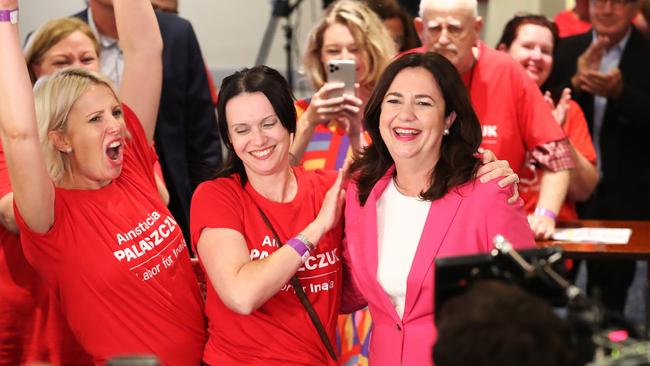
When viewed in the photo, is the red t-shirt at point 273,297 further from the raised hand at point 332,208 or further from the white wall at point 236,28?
the white wall at point 236,28

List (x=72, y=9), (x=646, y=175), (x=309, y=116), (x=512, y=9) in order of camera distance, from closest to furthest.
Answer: (x=309, y=116), (x=646, y=175), (x=72, y=9), (x=512, y=9)

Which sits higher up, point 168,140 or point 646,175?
point 168,140

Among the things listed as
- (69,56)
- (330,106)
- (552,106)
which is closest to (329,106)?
(330,106)

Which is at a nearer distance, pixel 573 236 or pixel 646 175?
pixel 573 236

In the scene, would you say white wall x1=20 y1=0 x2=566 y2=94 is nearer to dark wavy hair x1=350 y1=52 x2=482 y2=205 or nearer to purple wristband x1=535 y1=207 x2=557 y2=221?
purple wristband x1=535 y1=207 x2=557 y2=221

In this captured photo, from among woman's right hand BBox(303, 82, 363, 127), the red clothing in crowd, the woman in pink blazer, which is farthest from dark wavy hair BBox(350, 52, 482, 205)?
the red clothing in crowd

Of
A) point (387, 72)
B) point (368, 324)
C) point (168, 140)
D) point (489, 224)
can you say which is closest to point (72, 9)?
point (168, 140)

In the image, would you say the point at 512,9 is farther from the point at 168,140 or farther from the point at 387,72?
the point at 387,72

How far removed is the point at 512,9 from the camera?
7582mm

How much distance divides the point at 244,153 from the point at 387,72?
46 cm

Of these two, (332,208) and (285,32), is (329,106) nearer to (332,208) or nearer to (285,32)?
(332,208)

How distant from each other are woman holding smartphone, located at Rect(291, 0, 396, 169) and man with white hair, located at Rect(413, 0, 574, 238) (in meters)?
0.21

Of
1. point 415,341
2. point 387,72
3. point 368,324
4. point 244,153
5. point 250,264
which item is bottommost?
point 368,324

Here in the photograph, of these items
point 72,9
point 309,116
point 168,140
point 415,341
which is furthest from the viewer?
point 72,9
